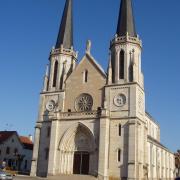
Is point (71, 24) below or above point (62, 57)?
above

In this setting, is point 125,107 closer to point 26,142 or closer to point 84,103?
point 84,103

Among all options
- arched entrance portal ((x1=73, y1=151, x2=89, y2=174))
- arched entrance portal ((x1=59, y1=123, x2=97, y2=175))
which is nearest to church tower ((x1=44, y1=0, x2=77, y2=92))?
arched entrance portal ((x1=59, y1=123, x2=97, y2=175))

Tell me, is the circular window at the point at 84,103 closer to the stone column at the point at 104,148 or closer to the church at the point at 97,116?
the church at the point at 97,116

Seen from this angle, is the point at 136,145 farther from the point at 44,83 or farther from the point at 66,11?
the point at 66,11

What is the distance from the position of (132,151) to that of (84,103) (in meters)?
9.82

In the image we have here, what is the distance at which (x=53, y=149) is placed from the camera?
40.3m

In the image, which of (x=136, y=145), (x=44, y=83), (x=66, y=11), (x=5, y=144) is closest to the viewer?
(x=136, y=145)

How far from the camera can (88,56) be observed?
44.3m

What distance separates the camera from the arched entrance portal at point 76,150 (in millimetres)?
→ 39562

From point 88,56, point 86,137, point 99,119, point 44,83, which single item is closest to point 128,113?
point 99,119

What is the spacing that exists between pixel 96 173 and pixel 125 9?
921 inches

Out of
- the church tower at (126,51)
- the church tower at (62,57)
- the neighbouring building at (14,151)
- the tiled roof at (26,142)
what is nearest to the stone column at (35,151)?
the church tower at (62,57)

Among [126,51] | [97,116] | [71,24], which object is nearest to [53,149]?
[97,116]

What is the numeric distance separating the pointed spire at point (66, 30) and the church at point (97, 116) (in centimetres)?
92
